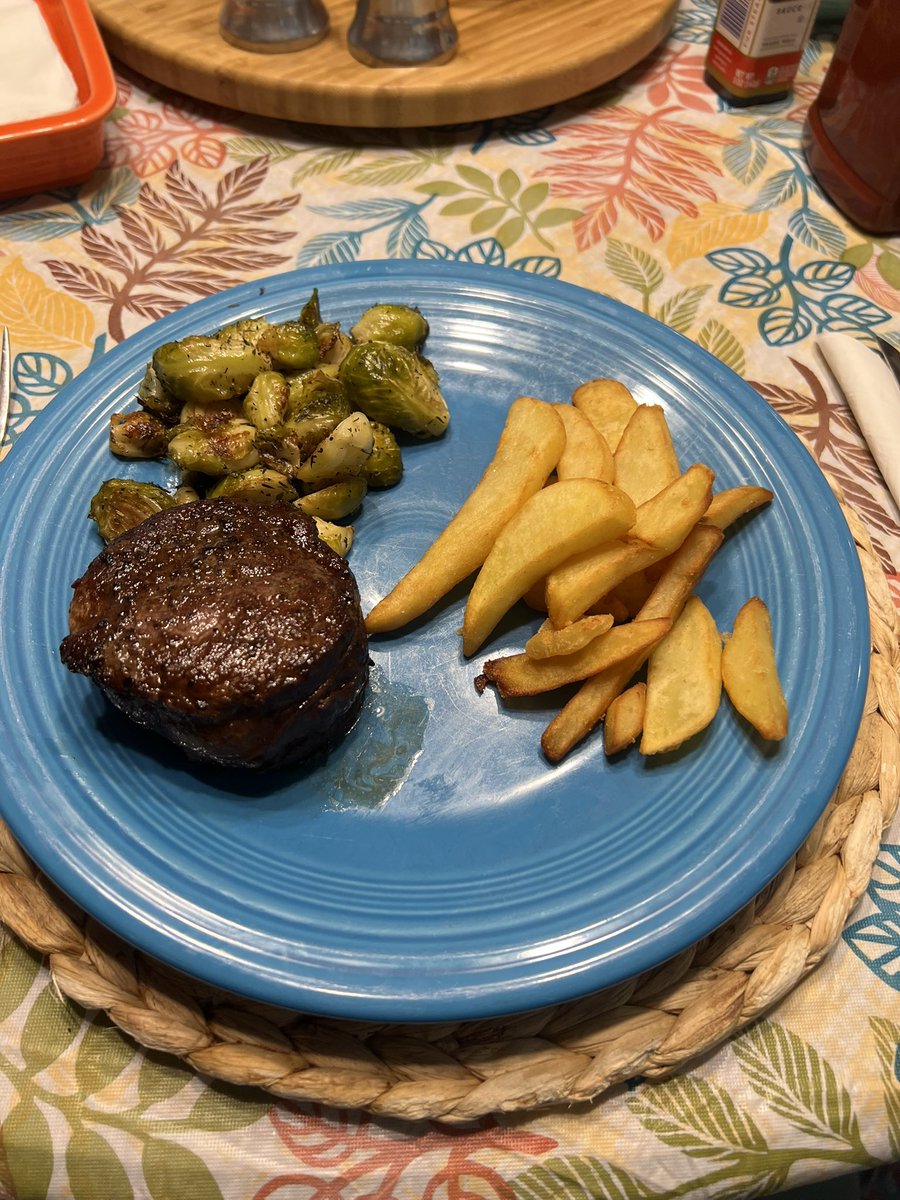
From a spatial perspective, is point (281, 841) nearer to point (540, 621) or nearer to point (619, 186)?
point (540, 621)

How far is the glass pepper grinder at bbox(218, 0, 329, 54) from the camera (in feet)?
16.8

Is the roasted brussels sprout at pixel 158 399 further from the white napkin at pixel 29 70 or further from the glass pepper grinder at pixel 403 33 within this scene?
the glass pepper grinder at pixel 403 33

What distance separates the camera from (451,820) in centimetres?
262

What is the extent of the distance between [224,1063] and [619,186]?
4680 millimetres

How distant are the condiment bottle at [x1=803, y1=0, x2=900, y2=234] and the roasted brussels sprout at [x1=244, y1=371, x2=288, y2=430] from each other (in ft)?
10.5

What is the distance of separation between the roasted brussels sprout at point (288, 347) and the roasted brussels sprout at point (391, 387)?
0.44ft

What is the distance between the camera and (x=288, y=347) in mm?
3266

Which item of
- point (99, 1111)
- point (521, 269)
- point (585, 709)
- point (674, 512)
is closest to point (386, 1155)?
point (99, 1111)

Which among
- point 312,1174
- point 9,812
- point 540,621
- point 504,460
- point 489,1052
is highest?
point 504,460

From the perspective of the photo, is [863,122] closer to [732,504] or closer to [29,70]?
[732,504]

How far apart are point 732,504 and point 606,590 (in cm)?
56

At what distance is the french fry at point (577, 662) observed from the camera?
2.60 metres

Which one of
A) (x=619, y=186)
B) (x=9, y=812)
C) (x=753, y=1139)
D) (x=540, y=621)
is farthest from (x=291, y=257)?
(x=753, y=1139)

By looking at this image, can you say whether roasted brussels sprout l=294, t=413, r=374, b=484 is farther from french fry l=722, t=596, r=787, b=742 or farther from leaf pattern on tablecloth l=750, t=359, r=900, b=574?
leaf pattern on tablecloth l=750, t=359, r=900, b=574
